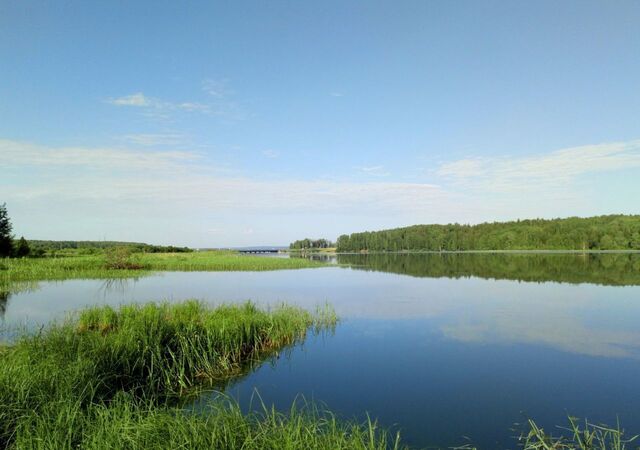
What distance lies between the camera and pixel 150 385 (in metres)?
7.26

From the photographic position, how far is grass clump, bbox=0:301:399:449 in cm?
420

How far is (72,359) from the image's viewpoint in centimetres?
665

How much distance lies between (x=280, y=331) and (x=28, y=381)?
23.0ft

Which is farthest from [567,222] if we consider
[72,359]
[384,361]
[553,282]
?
[72,359]

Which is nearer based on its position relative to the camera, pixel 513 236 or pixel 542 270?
pixel 542 270

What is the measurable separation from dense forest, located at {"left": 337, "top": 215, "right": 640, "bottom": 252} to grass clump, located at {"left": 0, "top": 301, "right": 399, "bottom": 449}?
9327 cm

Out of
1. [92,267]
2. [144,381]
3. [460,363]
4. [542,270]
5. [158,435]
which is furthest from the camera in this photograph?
[542,270]

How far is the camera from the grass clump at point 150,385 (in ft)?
13.8

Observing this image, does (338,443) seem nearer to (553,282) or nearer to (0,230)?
(553,282)

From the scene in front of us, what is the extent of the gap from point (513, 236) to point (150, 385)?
107526 mm

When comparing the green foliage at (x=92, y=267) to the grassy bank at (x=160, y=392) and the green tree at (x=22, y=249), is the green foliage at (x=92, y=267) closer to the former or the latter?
the green tree at (x=22, y=249)

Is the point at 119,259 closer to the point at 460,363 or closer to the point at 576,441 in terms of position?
the point at 460,363

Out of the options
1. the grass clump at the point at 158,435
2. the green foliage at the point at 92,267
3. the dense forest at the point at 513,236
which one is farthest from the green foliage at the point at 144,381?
the dense forest at the point at 513,236

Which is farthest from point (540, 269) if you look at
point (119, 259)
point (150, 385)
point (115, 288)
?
point (119, 259)
